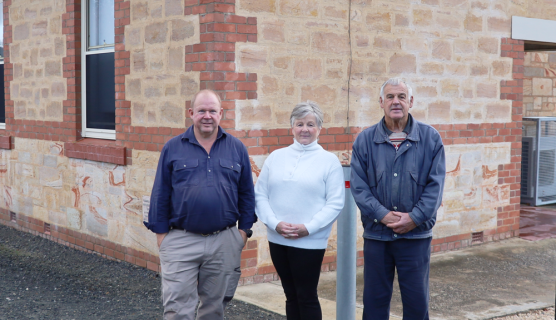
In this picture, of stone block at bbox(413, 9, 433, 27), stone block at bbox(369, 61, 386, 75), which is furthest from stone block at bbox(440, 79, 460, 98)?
stone block at bbox(369, 61, 386, 75)

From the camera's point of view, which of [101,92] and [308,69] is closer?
[308,69]

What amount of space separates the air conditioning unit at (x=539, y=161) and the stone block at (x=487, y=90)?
3524 millimetres

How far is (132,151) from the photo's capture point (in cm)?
721

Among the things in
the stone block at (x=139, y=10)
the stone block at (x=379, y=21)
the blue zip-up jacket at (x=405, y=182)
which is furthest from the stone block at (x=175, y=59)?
the blue zip-up jacket at (x=405, y=182)

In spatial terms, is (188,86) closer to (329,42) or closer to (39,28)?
(329,42)

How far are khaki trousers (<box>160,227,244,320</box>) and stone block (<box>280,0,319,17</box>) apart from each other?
2.98 meters

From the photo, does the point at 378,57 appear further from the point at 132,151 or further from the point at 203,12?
the point at 132,151

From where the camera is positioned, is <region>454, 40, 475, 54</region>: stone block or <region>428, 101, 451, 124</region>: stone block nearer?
<region>428, 101, 451, 124</region>: stone block

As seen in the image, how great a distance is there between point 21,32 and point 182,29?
13.3 feet

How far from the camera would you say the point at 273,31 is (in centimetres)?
646

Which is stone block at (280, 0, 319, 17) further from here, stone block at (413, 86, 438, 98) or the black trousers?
the black trousers

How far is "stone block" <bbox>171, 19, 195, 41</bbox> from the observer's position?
20.9ft

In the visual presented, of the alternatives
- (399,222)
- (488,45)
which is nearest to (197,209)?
(399,222)

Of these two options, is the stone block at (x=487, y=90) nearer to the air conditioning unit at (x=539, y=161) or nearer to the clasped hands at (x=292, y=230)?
the air conditioning unit at (x=539, y=161)
